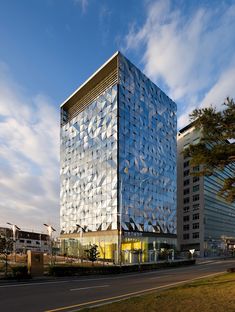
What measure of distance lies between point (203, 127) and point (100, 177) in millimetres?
61024

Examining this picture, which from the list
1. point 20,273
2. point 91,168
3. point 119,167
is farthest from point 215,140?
point 91,168

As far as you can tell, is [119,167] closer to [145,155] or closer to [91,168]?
[145,155]

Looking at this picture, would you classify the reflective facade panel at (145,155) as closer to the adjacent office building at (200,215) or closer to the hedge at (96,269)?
the adjacent office building at (200,215)

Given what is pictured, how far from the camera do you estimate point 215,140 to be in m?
19.0

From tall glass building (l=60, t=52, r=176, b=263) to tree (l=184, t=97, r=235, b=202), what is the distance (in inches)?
1955

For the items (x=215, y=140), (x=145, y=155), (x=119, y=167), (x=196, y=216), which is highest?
(x=145, y=155)

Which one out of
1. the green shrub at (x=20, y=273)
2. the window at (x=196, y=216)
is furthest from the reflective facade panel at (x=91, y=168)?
the window at (x=196, y=216)

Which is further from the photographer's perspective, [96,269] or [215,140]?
[96,269]

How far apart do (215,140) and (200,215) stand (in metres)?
105

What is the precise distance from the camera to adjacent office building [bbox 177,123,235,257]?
11812cm

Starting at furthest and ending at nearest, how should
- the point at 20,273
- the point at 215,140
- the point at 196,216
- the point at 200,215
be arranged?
the point at 196,216 < the point at 200,215 < the point at 20,273 < the point at 215,140

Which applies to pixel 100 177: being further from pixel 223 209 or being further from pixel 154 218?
pixel 223 209

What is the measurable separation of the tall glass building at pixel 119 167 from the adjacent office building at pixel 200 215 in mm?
29463

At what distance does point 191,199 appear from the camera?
12569 cm
